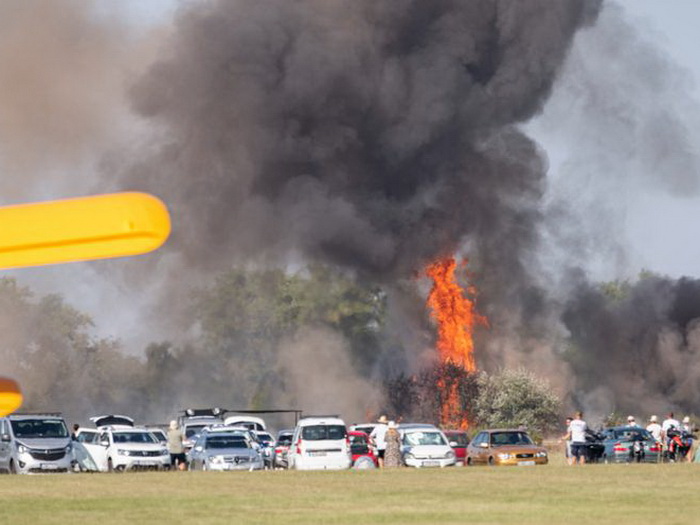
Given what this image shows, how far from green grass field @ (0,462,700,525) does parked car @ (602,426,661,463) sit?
787 centimetres

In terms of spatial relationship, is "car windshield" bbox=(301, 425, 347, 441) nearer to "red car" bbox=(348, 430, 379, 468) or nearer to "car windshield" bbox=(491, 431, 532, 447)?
"red car" bbox=(348, 430, 379, 468)

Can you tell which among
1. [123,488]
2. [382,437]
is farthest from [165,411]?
[123,488]

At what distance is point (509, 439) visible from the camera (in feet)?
116

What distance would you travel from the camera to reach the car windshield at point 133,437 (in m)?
35.3

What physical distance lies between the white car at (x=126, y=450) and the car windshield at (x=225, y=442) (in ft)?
3.90

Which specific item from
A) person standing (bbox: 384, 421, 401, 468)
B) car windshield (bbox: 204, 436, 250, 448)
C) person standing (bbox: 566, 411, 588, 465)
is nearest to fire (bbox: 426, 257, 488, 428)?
person standing (bbox: 566, 411, 588, 465)

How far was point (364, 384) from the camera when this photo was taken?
227ft

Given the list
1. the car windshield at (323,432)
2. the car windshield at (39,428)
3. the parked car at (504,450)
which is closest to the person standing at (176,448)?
the car windshield at (39,428)

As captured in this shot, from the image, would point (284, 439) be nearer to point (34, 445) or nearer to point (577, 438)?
point (34, 445)

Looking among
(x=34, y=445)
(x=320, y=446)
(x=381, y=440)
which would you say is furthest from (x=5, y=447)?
(x=381, y=440)

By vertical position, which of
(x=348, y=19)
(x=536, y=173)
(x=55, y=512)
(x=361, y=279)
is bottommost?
(x=55, y=512)

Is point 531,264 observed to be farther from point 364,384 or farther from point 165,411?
point 165,411

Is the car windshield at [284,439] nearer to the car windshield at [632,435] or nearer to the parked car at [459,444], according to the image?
the parked car at [459,444]

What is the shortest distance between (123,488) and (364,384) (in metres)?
45.6
